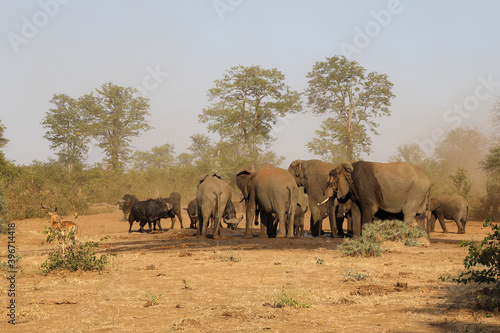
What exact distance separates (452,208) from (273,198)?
35.2ft

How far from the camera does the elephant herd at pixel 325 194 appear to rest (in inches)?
615

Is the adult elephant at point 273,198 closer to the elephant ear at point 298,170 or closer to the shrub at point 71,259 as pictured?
the elephant ear at point 298,170

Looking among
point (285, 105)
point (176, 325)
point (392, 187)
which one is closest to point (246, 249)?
point (392, 187)

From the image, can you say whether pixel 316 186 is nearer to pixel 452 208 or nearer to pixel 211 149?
pixel 452 208

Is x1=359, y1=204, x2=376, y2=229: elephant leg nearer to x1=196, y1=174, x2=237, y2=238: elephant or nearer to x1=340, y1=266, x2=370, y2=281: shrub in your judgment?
x1=196, y1=174, x2=237, y2=238: elephant

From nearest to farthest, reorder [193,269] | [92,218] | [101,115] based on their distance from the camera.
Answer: [193,269], [92,218], [101,115]

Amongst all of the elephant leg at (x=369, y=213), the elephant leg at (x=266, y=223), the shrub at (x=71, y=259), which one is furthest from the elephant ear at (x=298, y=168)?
the shrub at (x=71, y=259)

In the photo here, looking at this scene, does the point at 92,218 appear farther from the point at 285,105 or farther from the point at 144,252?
the point at 285,105

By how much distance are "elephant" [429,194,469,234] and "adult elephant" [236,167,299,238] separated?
9503 millimetres

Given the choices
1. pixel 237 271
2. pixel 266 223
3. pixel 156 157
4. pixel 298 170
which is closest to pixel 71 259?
pixel 237 271

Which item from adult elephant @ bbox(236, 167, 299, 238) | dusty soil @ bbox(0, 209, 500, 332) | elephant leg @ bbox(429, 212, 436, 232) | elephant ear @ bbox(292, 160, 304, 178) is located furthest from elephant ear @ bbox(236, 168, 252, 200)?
elephant leg @ bbox(429, 212, 436, 232)

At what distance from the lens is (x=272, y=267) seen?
10758 millimetres

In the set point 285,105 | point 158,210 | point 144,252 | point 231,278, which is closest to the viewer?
point 231,278

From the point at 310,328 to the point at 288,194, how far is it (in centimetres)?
1197
